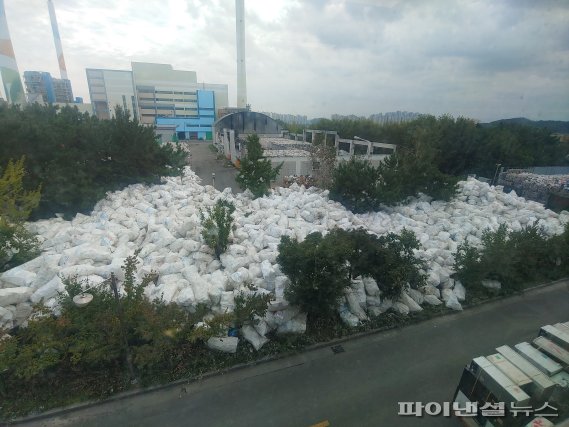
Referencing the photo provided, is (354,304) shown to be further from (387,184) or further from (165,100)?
(165,100)

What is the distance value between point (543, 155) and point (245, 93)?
53.3 m

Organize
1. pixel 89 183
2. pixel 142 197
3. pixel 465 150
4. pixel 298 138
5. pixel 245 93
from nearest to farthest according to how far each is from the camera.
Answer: pixel 89 183 < pixel 142 197 < pixel 465 150 < pixel 298 138 < pixel 245 93

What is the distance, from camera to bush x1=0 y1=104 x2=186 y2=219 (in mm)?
11266

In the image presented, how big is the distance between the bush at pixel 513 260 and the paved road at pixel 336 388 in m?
1.62

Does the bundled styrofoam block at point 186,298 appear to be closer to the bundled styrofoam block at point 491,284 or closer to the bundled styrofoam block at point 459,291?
the bundled styrofoam block at point 459,291

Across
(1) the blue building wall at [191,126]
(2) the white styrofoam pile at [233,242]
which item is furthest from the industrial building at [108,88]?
(2) the white styrofoam pile at [233,242]

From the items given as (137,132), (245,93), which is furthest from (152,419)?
(245,93)

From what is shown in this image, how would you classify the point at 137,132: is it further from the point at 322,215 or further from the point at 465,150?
the point at 465,150

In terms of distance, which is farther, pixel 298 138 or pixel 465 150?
pixel 298 138

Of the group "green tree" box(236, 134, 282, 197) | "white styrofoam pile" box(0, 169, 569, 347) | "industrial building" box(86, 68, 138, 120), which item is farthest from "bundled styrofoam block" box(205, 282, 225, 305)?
"industrial building" box(86, 68, 138, 120)

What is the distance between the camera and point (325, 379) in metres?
6.20

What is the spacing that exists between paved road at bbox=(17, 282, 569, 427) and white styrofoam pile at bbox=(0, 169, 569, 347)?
30.5 inches

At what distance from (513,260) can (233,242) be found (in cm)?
878

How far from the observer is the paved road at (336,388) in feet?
17.6
